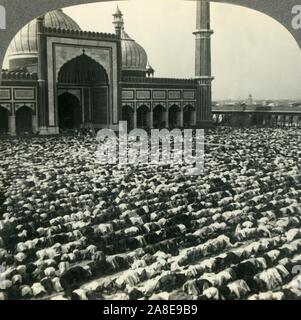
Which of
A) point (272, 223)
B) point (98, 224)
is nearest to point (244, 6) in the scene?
point (272, 223)

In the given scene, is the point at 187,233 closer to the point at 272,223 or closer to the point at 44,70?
the point at 272,223

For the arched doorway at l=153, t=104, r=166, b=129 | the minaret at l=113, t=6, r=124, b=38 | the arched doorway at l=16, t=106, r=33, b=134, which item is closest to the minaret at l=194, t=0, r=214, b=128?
the minaret at l=113, t=6, r=124, b=38

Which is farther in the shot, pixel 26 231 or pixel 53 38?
pixel 53 38

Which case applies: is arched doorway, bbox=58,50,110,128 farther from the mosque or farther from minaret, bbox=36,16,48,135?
minaret, bbox=36,16,48,135

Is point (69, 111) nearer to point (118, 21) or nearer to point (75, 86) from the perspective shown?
point (75, 86)

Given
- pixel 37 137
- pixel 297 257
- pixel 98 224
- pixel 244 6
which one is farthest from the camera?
pixel 37 137

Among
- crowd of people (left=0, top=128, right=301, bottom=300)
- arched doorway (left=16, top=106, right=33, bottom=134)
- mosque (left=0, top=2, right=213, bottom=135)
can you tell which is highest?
mosque (left=0, top=2, right=213, bottom=135)

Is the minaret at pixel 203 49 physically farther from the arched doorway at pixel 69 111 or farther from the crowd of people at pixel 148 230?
the arched doorway at pixel 69 111
